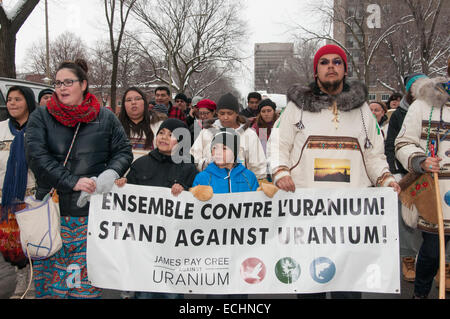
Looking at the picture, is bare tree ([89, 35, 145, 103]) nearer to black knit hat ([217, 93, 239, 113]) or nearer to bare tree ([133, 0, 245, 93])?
bare tree ([133, 0, 245, 93])

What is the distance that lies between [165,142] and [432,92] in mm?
2282

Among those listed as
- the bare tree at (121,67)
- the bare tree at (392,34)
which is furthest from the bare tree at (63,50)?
the bare tree at (392,34)

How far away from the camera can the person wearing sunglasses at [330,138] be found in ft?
9.91

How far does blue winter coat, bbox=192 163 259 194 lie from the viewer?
133 inches

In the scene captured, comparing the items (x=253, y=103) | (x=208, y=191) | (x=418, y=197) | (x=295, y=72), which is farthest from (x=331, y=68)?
(x=295, y=72)

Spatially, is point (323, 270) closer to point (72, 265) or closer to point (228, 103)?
point (72, 265)

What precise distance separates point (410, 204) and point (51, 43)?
4545 cm

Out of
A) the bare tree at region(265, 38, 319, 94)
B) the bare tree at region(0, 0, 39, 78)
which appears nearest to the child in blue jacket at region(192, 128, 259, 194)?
the bare tree at region(0, 0, 39, 78)

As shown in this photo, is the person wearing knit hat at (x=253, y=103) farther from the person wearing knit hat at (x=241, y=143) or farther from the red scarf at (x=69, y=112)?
the red scarf at (x=69, y=112)
